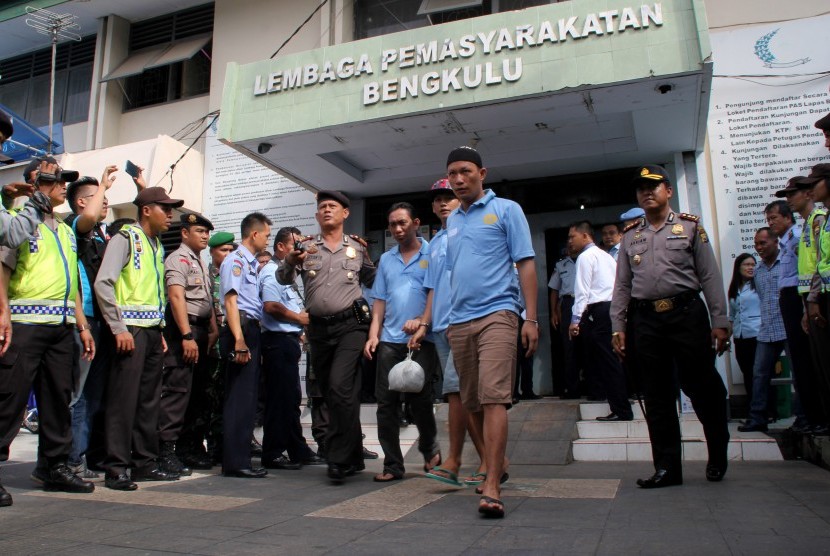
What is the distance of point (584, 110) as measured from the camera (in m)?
7.30

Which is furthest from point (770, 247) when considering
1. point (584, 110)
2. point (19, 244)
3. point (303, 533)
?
point (19, 244)

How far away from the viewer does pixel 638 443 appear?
564cm

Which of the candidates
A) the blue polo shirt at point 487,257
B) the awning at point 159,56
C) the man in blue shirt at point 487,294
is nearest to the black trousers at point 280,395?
the man in blue shirt at point 487,294

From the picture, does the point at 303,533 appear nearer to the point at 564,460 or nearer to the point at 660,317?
the point at 660,317

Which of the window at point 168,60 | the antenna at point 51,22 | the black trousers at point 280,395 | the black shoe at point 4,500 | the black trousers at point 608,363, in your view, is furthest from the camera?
the antenna at point 51,22

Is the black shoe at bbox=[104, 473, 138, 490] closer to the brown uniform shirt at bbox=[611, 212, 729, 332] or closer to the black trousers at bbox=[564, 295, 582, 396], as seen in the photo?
the brown uniform shirt at bbox=[611, 212, 729, 332]

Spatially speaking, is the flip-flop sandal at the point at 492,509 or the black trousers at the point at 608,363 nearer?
the flip-flop sandal at the point at 492,509

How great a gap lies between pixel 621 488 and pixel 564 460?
1.66 m

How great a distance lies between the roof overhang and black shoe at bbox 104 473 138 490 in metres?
4.81

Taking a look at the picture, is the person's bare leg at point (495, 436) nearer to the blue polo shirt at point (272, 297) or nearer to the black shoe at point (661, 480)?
the black shoe at point (661, 480)

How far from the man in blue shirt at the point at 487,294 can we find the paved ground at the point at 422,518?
51 centimetres

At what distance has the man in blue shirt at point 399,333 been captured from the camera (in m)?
4.49

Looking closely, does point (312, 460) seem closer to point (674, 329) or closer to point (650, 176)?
point (674, 329)

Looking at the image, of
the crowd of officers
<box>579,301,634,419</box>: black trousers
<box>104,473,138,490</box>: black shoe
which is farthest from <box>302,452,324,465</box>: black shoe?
<box>579,301,634,419</box>: black trousers
